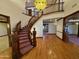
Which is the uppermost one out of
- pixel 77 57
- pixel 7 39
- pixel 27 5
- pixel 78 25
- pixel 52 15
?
pixel 27 5

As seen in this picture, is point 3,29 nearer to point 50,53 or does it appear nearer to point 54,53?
point 50,53

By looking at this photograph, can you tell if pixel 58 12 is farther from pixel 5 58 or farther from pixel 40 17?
pixel 5 58

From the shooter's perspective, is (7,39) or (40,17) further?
(40,17)

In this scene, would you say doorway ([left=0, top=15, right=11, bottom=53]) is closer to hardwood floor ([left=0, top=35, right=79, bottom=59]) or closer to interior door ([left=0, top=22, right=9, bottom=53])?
interior door ([left=0, top=22, right=9, bottom=53])

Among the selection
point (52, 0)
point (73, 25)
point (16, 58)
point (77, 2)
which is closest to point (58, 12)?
point (52, 0)

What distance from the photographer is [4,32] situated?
6.36 m

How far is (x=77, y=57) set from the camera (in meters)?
4.79

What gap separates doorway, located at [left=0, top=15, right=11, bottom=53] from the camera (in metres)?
6.01

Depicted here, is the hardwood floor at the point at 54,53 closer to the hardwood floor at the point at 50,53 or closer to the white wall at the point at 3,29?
the hardwood floor at the point at 50,53

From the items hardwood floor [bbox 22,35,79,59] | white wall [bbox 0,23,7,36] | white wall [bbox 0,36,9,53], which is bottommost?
hardwood floor [bbox 22,35,79,59]

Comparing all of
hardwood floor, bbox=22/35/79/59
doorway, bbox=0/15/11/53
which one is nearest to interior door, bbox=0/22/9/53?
doorway, bbox=0/15/11/53

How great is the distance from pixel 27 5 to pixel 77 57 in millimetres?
10594

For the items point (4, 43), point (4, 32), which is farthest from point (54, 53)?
point (4, 32)

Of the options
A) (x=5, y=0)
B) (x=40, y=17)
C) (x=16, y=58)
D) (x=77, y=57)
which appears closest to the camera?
(x=16, y=58)
